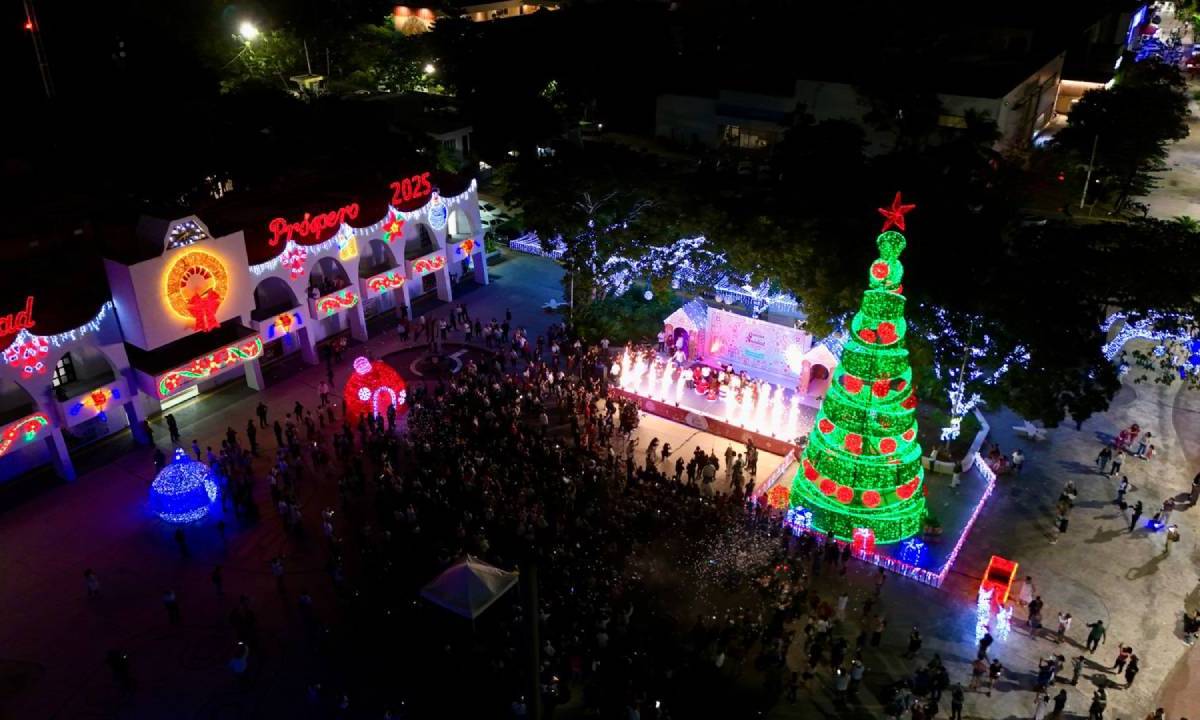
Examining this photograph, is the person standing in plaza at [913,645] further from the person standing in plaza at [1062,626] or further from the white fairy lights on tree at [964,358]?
the white fairy lights on tree at [964,358]

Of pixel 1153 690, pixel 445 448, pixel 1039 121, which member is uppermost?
pixel 1039 121

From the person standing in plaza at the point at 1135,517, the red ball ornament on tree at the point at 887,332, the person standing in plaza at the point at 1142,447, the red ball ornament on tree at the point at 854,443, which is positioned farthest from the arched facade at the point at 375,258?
the person standing in plaza at the point at 1142,447

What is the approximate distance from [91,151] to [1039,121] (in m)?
62.1

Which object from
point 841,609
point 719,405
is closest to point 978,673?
point 841,609

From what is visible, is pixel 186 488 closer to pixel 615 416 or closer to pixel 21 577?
pixel 21 577

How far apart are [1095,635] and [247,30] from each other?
63766 mm

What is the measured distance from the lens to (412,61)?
225 feet

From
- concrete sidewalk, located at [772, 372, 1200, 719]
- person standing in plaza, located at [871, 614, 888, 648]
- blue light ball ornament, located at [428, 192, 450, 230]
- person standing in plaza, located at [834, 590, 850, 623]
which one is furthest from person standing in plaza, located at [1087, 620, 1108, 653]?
blue light ball ornament, located at [428, 192, 450, 230]

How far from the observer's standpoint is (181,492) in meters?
26.0

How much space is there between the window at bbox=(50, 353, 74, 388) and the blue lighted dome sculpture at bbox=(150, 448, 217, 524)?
234 inches

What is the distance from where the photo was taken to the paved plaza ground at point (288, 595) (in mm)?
20922

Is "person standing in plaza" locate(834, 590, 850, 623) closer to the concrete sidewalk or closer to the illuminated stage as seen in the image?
the concrete sidewalk

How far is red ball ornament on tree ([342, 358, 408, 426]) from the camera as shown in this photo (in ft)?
101

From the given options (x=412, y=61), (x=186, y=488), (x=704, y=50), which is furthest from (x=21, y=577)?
(x=704, y=50)
